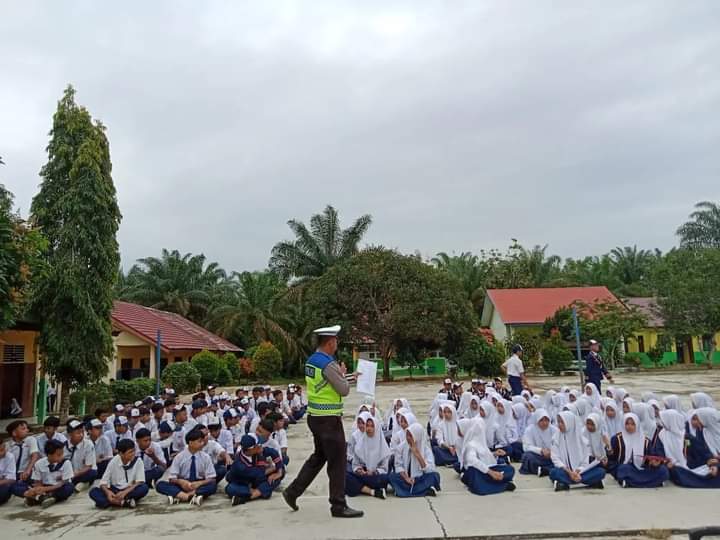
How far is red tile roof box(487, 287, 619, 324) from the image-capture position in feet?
109

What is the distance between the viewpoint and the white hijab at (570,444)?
6750mm

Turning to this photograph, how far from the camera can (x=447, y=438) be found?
26.4ft

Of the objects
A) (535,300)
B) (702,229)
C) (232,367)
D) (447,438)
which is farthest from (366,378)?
(702,229)

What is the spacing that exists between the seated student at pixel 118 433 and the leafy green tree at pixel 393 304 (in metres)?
17.7

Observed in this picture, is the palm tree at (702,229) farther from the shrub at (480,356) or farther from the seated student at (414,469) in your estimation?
the seated student at (414,469)

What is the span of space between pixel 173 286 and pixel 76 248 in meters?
21.4

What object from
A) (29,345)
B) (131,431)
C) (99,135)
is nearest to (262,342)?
(29,345)

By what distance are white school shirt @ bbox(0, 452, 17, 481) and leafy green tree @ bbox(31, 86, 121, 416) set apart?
7.18 metres

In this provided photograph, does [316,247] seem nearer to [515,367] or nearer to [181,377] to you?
[181,377]

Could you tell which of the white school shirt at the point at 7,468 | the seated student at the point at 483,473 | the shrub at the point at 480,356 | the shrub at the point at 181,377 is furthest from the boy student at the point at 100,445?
the shrub at the point at 480,356

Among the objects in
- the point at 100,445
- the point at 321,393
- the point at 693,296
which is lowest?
the point at 100,445

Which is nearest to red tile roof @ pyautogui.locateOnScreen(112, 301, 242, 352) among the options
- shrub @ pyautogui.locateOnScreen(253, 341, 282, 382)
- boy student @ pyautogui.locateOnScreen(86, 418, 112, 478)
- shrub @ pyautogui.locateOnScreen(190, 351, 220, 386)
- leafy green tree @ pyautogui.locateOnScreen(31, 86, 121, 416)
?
shrub @ pyautogui.locateOnScreen(190, 351, 220, 386)

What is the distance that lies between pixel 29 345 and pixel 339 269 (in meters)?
14.0

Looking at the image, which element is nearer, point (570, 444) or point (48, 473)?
point (48, 473)
